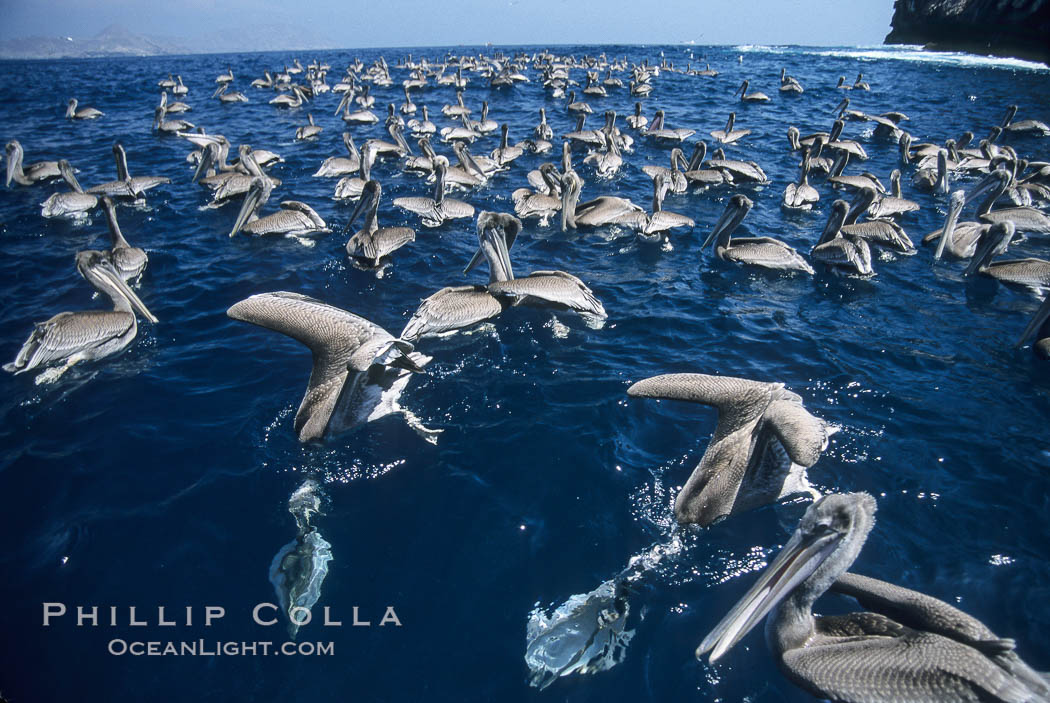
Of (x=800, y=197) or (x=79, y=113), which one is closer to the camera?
(x=800, y=197)

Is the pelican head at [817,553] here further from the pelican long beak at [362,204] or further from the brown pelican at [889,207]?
the brown pelican at [889,207]

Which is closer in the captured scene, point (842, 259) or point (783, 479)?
point (783, 479)

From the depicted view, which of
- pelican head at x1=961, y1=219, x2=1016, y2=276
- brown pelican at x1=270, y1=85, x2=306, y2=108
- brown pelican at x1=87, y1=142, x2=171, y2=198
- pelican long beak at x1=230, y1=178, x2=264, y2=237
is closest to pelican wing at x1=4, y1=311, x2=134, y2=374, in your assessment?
pelican long beak at x1=230, y1=178, x2=264, y2=237

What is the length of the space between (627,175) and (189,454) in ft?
45.4

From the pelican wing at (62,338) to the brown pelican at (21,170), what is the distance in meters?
10.2

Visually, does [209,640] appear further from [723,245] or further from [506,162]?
[506,162]

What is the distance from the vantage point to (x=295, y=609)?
4.21 metres

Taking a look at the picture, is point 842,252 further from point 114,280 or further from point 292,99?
point 292,99

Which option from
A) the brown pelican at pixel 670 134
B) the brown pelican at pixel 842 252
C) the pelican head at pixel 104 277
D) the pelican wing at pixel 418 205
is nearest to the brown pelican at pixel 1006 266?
the brown pelican at pixel 842 252

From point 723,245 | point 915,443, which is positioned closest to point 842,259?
point 723,245

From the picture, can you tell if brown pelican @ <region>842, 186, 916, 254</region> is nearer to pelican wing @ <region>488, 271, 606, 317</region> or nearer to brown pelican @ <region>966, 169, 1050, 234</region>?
brown pelican @ <region>966, 169, 1050, 234</region>

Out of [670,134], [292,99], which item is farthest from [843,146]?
[292,99]

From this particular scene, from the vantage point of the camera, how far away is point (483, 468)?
5484 mm

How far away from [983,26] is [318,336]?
68773mm
